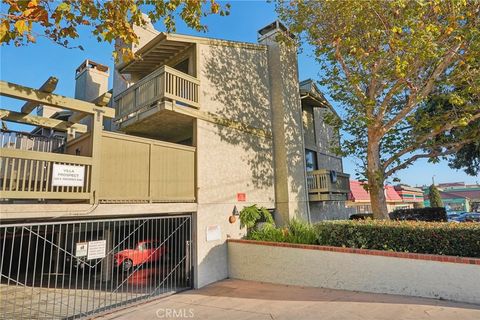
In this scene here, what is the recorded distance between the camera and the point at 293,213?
12.5 metres

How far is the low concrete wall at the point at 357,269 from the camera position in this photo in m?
6.78

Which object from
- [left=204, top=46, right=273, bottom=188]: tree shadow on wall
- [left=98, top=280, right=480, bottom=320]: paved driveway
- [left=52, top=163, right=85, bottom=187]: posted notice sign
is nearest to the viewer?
[left=98, top=280, right=480, bottom=320]: paved driveway

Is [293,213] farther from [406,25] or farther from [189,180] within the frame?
[406,25]

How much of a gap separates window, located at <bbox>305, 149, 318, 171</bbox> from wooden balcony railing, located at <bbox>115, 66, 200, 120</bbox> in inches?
303

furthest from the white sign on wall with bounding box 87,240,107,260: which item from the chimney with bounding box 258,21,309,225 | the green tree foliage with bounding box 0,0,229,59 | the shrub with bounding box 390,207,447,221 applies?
the shrub with bounding box 390,207,447,221

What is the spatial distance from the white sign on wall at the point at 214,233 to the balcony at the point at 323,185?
5.47 metres

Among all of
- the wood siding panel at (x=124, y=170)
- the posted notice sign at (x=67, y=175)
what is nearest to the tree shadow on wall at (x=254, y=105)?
the wood siding panel at (x=124, y=170)

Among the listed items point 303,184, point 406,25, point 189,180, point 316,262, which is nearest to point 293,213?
point 303,184

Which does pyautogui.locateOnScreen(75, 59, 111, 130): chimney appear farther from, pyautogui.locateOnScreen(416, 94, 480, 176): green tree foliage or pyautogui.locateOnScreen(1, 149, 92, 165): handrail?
pyautogui.locateOnScreen(416, 94, 480, 176): green tree foliage

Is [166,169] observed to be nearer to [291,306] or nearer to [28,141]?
[28,141]

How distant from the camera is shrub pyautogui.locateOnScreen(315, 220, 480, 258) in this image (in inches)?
281

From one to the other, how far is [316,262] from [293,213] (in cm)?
388

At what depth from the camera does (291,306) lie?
7.10 meters

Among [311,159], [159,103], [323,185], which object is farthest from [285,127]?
[159,103]
